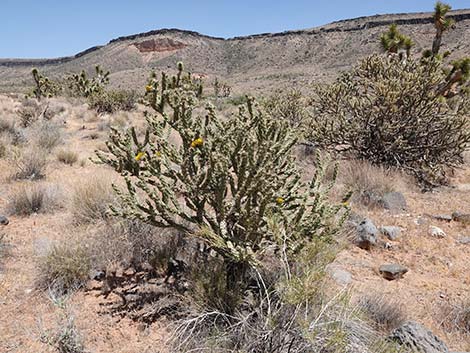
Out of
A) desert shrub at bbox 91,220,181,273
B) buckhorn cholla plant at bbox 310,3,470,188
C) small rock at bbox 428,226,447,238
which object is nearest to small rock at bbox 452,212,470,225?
small rock at bbox 428,226,447,238

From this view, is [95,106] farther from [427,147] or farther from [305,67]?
[305,67]

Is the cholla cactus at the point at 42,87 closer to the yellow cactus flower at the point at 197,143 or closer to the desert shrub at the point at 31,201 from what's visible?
the desert shrub at the point at 31,201

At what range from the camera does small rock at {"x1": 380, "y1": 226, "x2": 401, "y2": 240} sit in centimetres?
510

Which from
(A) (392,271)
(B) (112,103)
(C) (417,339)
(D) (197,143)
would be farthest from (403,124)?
(B) (112,103)

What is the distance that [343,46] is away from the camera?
7356 cm

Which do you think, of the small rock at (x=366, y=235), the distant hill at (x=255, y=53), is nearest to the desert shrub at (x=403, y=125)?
the small rock at (x=366, y=235)

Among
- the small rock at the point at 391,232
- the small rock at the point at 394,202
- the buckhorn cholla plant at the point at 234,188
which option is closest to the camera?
the buckhorn cholla plant at the point at 234,188

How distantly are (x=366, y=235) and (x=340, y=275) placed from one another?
109cm

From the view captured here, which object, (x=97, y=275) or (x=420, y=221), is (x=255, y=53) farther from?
(x=97, y=275)

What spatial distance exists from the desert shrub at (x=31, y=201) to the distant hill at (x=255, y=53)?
4907 centimetres

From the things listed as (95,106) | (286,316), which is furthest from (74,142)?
(286,316)

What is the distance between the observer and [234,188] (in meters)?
3.34

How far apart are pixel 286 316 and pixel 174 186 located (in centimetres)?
152

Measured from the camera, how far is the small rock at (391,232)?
16.7ft
